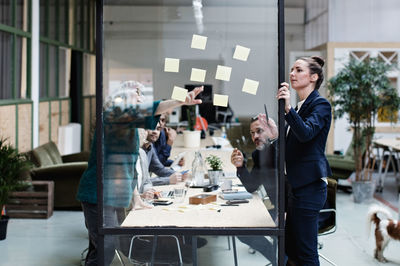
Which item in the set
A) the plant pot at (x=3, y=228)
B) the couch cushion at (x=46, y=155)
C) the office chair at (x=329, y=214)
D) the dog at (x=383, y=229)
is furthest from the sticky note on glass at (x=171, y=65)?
the couch cushion at (x=46, y=155)

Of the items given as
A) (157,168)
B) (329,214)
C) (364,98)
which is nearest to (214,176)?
(157,168)

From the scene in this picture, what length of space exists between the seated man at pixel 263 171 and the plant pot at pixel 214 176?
218mm

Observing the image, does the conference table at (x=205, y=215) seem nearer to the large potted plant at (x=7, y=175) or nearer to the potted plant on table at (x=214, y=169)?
the potted plant on table at (x=214, y=169)

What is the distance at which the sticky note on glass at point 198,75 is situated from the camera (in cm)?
301

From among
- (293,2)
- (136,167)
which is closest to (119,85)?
(136,167)

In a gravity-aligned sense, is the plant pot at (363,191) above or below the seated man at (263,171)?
below

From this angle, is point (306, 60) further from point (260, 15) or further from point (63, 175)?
point (63, 175)

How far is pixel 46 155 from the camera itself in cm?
730

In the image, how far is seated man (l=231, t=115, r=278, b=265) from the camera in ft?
9.66

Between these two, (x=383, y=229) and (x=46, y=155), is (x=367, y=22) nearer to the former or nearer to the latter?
(x=46, y=155)

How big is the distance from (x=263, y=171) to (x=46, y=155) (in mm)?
4707

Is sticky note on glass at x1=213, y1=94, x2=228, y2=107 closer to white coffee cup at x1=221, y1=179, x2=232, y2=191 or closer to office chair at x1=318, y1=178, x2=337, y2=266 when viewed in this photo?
white coffee cup at x1=221, y1=179, x2=232, y2=191

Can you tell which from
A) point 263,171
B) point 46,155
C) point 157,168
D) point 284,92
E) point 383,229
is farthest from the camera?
point 46,155

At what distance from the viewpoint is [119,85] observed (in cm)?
334
